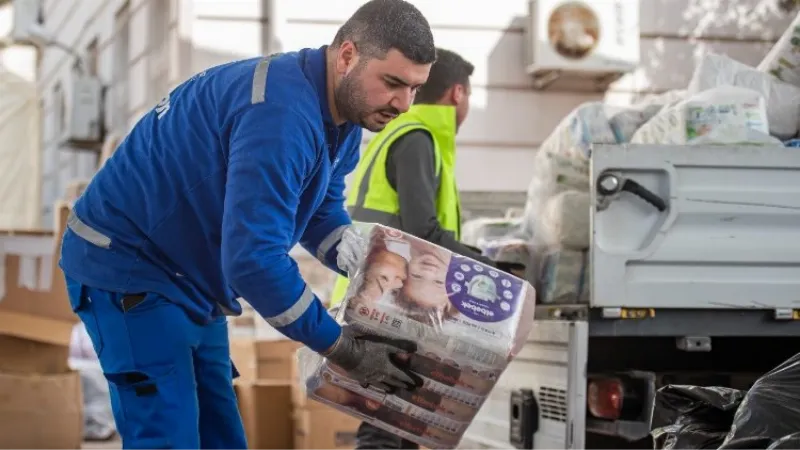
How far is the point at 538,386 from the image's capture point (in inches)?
180

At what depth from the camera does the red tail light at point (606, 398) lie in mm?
4254

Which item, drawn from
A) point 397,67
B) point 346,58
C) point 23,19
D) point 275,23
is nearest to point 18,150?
point 23,19

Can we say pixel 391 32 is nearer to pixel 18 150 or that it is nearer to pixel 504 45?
pixel 504 45

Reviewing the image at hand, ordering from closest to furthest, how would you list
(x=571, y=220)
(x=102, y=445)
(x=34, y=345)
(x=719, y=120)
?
(x=719, y=120), (x=571, y=220), (x=34, y=345), (x=102, y=445)

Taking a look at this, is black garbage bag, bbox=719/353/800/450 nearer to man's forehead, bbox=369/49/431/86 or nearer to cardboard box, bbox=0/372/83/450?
man's forehead, bbox=369/49/431/86

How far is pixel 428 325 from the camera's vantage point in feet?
10.7

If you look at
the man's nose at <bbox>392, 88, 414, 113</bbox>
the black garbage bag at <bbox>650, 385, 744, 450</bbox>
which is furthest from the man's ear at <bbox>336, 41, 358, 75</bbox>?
the black garbage bag at <bbox>650, 385, 744, 450</bbox>

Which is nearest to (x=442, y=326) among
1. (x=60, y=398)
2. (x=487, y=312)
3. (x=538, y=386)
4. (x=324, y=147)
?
(x=487, y=312)

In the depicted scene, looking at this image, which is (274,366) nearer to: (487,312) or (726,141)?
(726,141)

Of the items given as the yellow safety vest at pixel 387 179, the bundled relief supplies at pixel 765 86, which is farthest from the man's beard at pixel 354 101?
the bundled relief supplies at pixel 765 86

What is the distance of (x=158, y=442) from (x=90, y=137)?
10.7 metres

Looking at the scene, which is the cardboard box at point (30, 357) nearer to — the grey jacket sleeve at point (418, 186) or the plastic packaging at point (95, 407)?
the plastic packaging at point (95, 407)

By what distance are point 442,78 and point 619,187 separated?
2.87 feet

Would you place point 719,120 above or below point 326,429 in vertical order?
above
